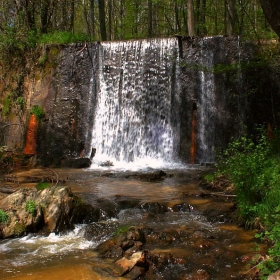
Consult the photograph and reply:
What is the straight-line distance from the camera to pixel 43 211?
611 centimetres

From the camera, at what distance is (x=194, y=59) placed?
40.4 ft

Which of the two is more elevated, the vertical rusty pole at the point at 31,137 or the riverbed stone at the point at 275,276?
the vertical rusty pole at the point at 31,137

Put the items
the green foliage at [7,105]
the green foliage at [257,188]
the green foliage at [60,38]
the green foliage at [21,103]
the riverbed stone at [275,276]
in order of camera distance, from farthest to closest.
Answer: the green foliage at [60,38], the green foliage at [7,105], the green foliage at [21,103], the green foliage at [257,188], the riverbed stone at [275,276]

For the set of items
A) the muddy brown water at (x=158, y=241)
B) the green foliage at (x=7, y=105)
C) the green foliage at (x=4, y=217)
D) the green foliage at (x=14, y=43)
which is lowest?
the muddy brown water at (x=158, y=241)

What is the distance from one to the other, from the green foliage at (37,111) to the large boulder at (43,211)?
6914mm

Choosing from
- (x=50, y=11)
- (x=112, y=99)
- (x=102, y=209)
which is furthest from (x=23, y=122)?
(x=102, y=209)

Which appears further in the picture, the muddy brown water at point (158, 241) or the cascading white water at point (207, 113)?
the cascading white water at point (207, 113)

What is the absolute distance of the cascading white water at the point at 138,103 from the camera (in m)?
12.2

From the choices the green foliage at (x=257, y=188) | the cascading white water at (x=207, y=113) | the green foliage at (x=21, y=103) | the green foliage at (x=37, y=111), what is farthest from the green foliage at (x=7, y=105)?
the green foliage at (x=257, y=188)

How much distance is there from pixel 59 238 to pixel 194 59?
8.50 metres

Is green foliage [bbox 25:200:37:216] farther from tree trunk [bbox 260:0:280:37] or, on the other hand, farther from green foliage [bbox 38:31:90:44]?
green foliage [bbox 38:31:90:44]

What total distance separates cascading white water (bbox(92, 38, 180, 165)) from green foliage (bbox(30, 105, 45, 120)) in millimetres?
1987

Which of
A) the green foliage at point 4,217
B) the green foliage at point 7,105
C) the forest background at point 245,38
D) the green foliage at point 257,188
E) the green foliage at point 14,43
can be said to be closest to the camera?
the forest background at point 245,38

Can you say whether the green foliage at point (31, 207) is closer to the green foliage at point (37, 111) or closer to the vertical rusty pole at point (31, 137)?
the vertical rusty pole at point (31, 137)
